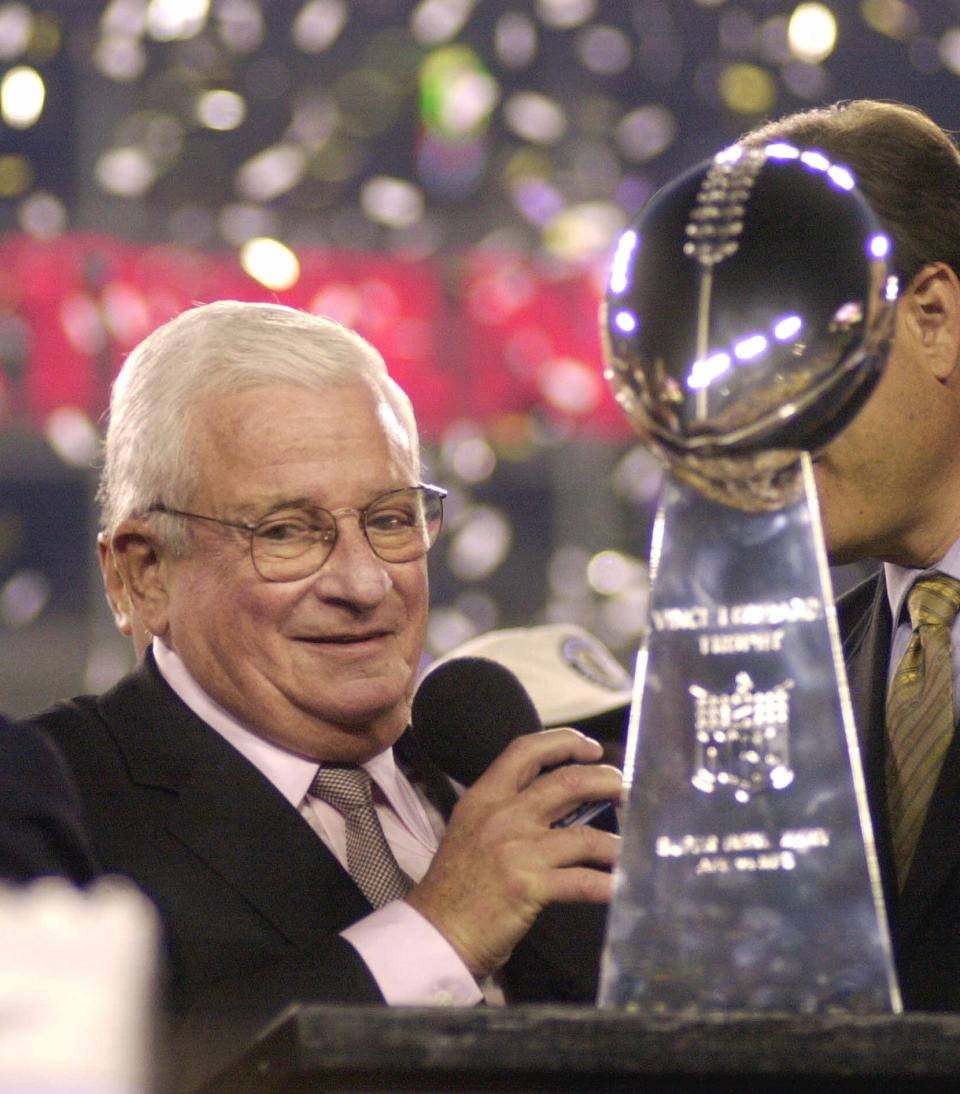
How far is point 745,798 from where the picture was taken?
664 mm

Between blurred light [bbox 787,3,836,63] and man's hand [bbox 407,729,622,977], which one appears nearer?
man's hand [bbox 407,729,622,977]

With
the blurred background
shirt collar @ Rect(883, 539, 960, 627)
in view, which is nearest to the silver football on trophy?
shirt collar @ Rect(883, 539, 960, 627)

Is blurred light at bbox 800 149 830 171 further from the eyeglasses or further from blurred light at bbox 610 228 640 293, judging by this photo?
the eyeglasses

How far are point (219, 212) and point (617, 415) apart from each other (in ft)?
3.54

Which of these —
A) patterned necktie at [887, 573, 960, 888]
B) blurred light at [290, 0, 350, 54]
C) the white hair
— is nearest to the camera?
patterned necktie at [887, 573, 960, 888]

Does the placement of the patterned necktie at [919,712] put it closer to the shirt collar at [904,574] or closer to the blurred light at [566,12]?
the shirt collar at [904,574]

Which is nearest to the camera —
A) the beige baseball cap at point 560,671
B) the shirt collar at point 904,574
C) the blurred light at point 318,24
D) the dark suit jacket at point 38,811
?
the dark suit jacket at point 38,811

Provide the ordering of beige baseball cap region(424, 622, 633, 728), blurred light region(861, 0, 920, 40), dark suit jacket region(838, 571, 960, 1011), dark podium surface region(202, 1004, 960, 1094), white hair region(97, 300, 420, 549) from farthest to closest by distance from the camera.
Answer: blurred light region(861, 0, 920, 40)
beige baseball cap region(424, 622, 633, 728)
white hair region(97, 300, 420, 549)
dark suit jacket region(838, 571, 960, 1011)
dark podium surface region(202, 1004, 960, 1094)

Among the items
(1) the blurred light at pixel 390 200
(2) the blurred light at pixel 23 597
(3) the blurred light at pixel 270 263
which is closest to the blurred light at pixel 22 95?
(3) the blurred light at pixel 270 263

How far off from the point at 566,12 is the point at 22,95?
1249 mm

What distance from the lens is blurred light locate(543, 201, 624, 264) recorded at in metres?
3.87

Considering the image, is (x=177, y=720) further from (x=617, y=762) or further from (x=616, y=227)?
(x=616, y=227)

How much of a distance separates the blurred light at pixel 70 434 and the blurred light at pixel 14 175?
50cm

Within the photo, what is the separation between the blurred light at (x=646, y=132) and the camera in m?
3.86
